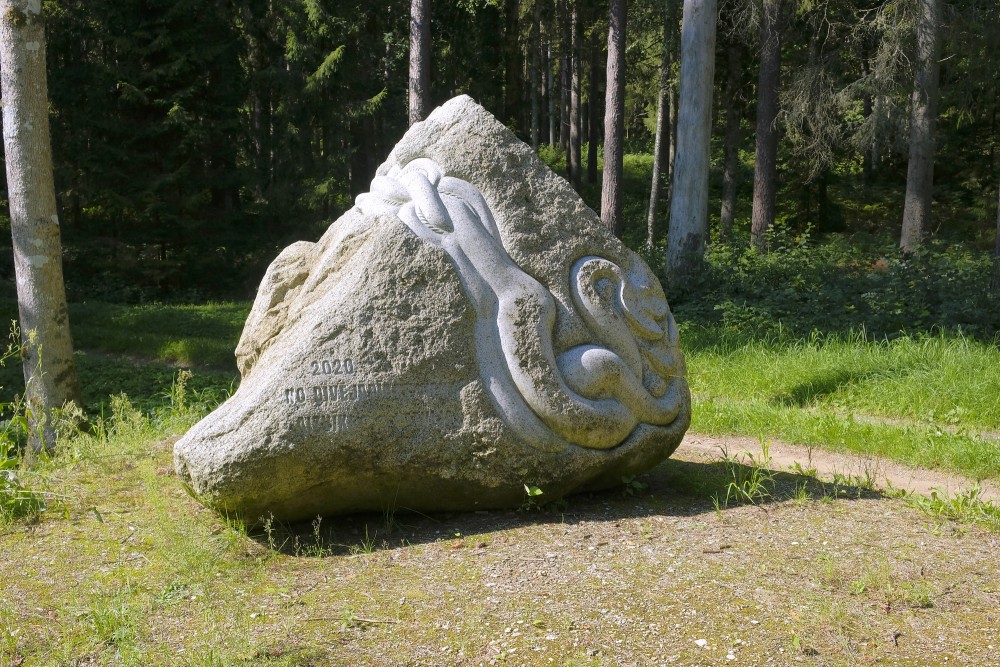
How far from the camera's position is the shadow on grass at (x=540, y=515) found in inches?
167

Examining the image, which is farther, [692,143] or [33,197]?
[692,143]

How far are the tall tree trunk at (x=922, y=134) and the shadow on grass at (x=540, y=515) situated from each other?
31.6 ft

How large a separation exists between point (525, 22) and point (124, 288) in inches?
448

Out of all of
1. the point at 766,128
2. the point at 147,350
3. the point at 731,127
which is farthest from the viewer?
the point at 731,127

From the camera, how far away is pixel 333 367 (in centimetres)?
418

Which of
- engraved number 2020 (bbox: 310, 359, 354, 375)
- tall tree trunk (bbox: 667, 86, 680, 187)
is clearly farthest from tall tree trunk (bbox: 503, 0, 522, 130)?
engraved number 2020 (bbox: 310, 359, 354, 375)

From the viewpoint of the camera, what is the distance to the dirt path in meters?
5.55

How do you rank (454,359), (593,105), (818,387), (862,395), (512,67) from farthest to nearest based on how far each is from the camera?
(512,67) < (593,105) < (818,387) < (862,395) < (454,359)

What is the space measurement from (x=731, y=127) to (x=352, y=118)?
8.44m

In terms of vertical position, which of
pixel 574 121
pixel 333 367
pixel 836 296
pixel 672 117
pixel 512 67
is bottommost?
Result: pixel 836 296

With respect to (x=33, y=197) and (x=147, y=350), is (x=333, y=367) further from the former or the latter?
(x=147, y=350)

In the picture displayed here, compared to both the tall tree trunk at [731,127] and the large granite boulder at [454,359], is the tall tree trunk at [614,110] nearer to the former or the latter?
the tall tree trunk at [731,127]

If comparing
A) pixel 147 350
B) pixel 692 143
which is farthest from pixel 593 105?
pixel 147 350

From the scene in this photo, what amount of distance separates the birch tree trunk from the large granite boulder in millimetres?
10381
